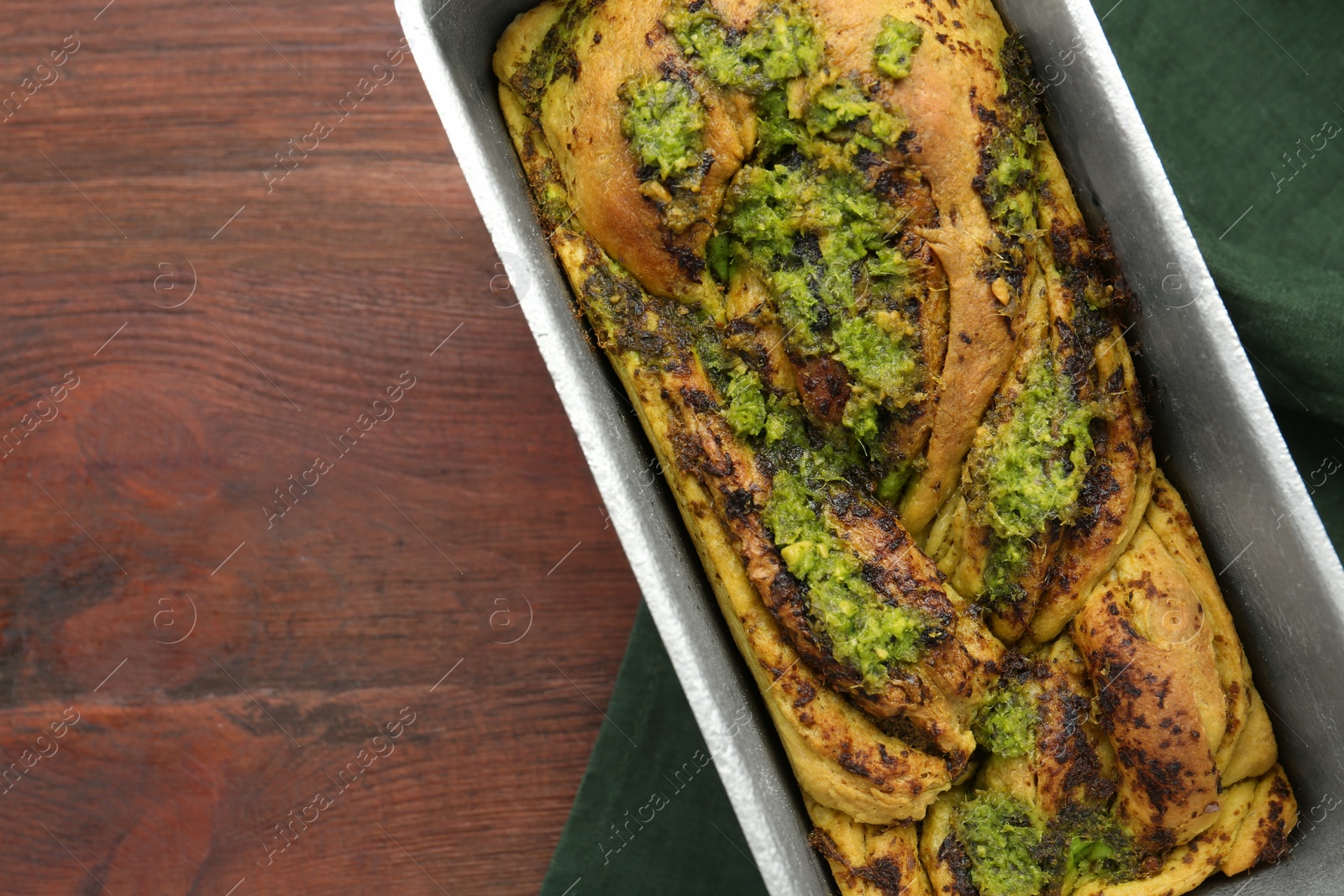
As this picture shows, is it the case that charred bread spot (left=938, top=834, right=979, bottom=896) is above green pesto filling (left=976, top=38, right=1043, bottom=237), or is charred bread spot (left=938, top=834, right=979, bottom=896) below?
below

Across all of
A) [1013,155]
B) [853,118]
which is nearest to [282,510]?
[853,118]

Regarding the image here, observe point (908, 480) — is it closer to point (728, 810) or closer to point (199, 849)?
point (728, 810)

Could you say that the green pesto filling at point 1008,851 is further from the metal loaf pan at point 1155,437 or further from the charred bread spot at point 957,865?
the metal loaf pan at point 1155,437

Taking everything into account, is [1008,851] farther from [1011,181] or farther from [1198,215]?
[1198,215]

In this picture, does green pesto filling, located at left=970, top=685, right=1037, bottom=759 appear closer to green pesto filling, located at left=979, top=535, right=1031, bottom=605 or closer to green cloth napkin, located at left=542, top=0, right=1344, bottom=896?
green pesto filling, located at left=979, top=535, right=1031, bottom=605

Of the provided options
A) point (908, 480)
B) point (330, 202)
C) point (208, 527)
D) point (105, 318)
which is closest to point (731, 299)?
point (908, 480)

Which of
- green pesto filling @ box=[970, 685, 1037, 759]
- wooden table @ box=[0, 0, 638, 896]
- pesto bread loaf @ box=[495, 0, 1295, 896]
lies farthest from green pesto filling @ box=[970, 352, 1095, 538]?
wooden table @ box=[0, 0, 638, 896]

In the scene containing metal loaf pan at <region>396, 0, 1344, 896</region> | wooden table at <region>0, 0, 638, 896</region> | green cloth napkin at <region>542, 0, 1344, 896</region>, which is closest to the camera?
metal loaf pan at <region>396, 0, 1344, 896</region>
